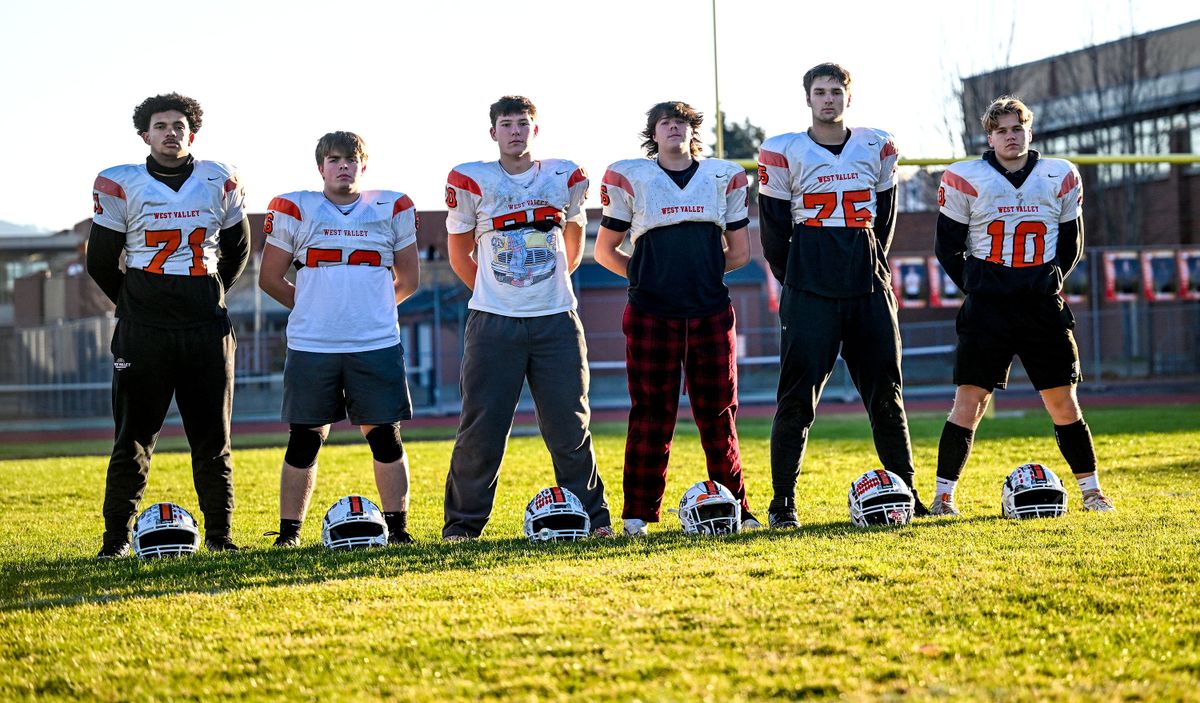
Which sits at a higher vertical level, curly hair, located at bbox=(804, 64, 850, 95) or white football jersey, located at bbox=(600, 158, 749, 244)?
curly hair, located at bbox=(804, 64, 850, 95)

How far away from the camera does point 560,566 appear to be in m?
4.58

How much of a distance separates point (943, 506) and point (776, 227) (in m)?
1.51

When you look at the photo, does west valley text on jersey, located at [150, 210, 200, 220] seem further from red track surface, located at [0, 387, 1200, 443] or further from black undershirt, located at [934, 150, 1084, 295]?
red track surface, located at [0, 387, 1200, 443]

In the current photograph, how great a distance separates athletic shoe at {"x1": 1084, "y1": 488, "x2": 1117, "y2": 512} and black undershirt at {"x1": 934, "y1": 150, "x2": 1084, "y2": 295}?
3.19 feet

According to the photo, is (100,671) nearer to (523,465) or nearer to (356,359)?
(356,359)

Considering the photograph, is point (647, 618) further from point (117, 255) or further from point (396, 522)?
point (117, 255)

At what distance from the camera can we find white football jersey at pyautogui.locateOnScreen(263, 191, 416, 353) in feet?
18.5

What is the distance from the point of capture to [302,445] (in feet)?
18.8

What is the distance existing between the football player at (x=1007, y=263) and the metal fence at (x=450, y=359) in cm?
1423

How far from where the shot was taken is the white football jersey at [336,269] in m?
5.64

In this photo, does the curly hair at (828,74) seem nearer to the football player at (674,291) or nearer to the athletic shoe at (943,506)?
the football player at (674,291)

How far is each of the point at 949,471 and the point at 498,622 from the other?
3.11 m

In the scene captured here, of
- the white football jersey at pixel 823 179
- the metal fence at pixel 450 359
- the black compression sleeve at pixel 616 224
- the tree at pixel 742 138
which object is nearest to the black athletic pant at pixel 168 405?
the black compression sleeve at pixel 616 224

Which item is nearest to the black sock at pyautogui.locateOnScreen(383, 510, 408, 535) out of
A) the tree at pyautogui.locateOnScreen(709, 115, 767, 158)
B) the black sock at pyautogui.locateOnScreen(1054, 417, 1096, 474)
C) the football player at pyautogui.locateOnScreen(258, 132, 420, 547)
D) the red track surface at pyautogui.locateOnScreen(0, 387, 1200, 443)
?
the football player at pyautogui.locateOnScreen(258, 132, 420, 547)
